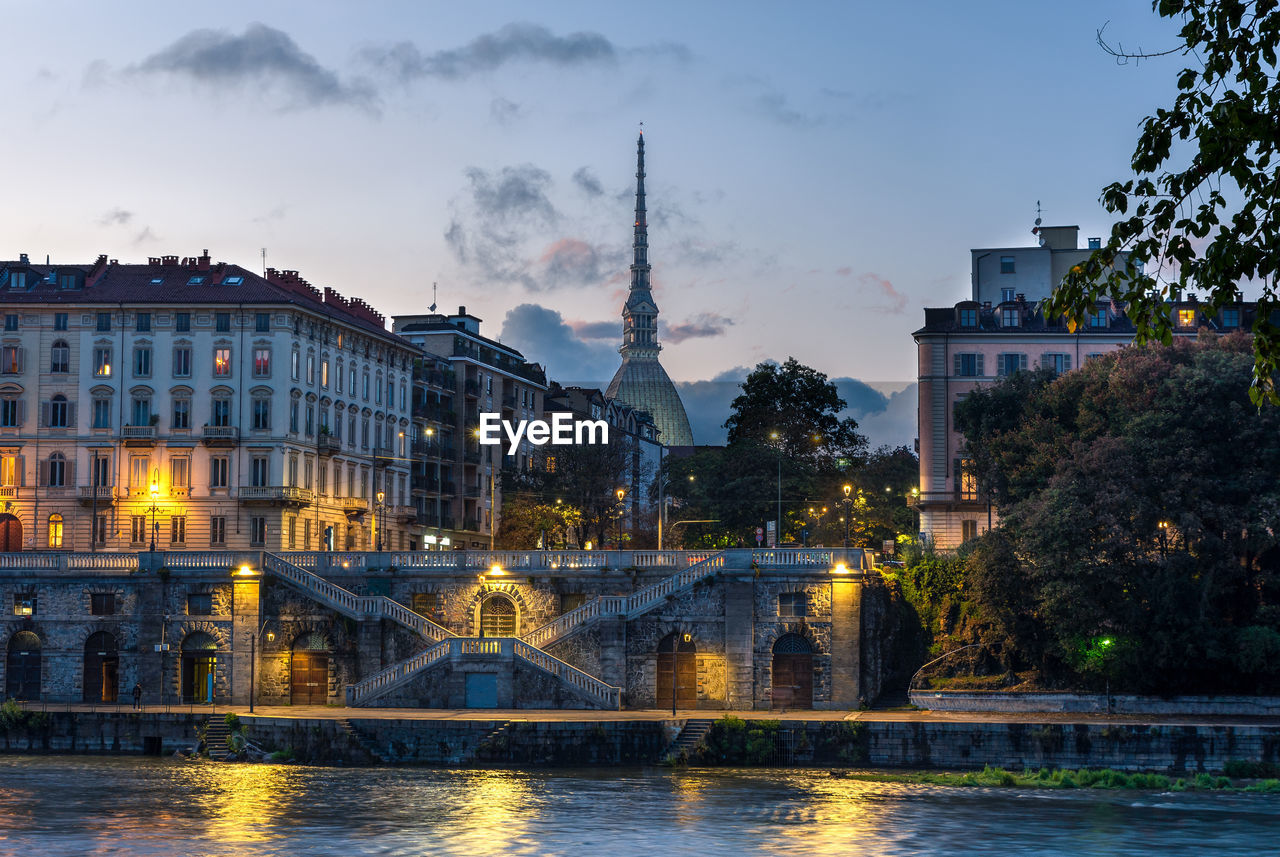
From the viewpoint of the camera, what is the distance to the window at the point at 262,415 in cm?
8888

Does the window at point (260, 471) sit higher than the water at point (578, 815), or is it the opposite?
the window at point (260, 471)

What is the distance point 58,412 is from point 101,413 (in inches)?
92.5

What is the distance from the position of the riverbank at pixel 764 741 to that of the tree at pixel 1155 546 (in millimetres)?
3902

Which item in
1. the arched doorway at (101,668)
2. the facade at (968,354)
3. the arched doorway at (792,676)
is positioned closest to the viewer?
the arched doorway at (792,676)

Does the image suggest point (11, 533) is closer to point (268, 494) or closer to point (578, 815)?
point (268, 494)

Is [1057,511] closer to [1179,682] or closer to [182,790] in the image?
[1179,682]

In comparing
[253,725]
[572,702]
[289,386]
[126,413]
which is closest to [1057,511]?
[572,702]

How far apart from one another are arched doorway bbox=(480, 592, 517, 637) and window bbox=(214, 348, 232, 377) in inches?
1012

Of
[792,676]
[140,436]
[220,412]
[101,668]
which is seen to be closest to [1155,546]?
[792,676]

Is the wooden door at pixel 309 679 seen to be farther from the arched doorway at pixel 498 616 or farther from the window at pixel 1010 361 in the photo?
the window at pixel 1010 361

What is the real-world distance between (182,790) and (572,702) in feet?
56.3

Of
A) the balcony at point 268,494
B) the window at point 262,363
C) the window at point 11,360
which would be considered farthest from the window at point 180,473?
the window at point 11,360

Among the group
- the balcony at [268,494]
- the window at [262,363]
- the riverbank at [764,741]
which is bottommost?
the riverbank at [764,741]

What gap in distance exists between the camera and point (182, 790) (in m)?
53.5
